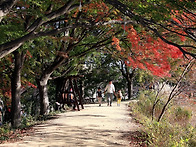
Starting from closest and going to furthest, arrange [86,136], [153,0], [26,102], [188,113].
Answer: [153,0] → [86,136] → [188,113] → [26,102]

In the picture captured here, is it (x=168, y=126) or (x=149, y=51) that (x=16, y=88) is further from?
(x=168, y=126)

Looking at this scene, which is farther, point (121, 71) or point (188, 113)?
point (121, 71)

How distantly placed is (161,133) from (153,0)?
3.49 m

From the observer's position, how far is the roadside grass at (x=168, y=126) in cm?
611

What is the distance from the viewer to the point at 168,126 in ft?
24.5

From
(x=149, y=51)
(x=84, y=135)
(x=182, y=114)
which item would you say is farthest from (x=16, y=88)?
(x=182, y=114)

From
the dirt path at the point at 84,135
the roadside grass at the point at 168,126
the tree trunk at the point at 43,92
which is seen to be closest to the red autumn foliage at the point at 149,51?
the roadside grass at the point at 168,126

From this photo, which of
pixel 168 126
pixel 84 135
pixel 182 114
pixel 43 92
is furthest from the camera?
pixel 43 92

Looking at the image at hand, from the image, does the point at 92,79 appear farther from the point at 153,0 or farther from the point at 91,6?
the point at 153,0

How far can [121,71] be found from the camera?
29719mm

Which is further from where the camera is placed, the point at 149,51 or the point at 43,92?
the point at 43,92

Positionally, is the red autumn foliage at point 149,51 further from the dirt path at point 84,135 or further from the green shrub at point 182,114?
the dirt path at point 84,135

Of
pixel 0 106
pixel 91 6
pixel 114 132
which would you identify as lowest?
pixel 114 132

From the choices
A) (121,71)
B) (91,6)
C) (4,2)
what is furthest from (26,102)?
(4,2)
